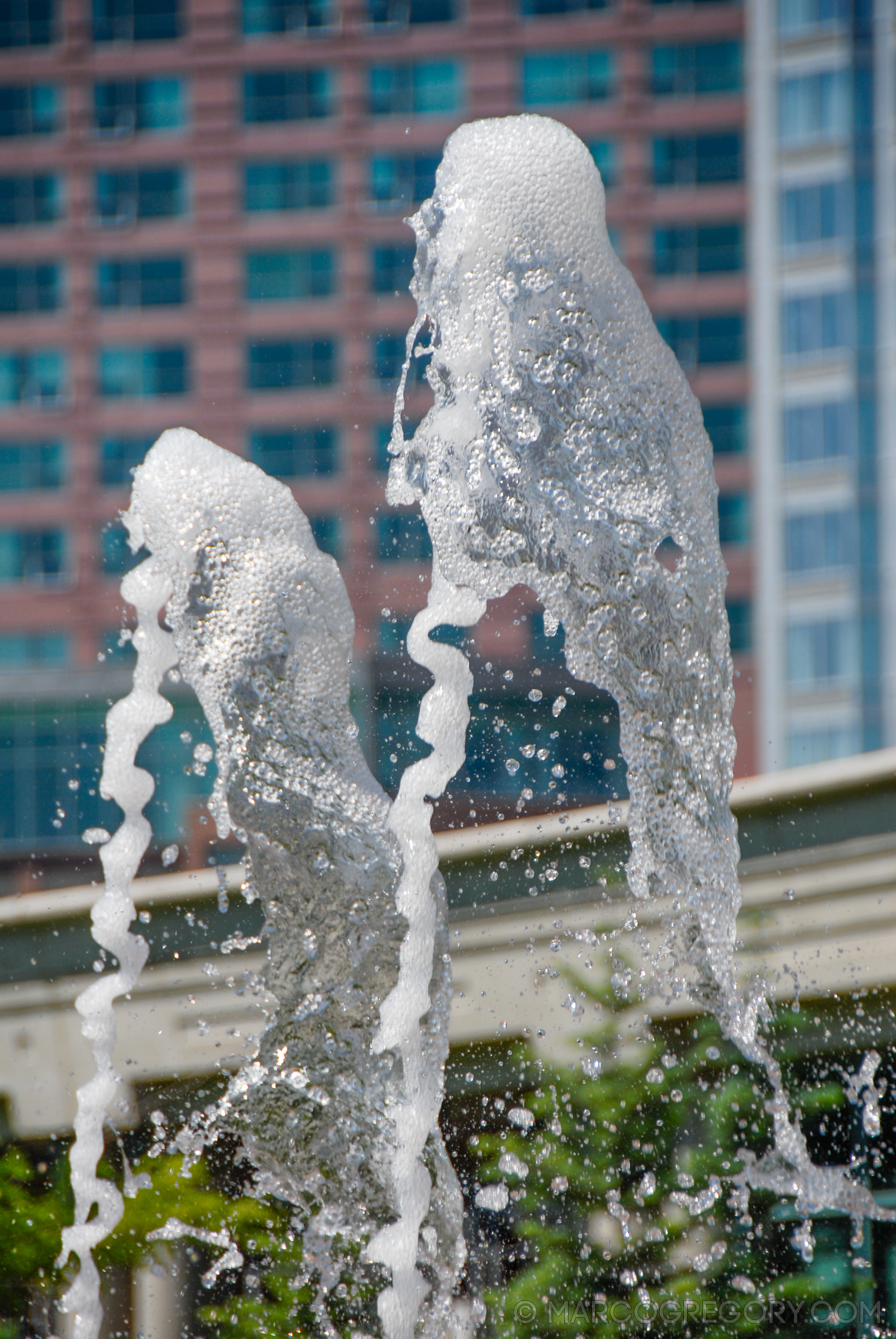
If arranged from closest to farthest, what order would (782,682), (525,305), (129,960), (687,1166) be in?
(525,305)
(129,960)
(687,1166)
(782,682)

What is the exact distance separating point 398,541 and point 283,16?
606 inches

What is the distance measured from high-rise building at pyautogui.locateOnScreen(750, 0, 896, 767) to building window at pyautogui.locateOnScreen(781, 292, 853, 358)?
3 cm

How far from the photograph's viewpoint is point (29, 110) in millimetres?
38875

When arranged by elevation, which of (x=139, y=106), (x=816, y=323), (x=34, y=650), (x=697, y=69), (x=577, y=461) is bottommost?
(x=34, y=650)

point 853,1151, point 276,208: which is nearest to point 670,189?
point 276,208

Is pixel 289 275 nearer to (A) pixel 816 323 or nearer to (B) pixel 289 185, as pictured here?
(B) pixel 289 185

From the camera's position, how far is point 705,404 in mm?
37250

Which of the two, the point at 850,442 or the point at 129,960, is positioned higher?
the point at 850,442

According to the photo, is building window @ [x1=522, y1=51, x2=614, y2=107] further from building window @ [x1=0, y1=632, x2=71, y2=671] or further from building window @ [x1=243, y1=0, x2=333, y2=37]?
building window @ [x1=0, y1=632, x2=71, y2=671]

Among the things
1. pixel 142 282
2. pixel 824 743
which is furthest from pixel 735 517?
pixel 142 282

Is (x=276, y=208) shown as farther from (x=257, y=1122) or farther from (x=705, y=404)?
(x=257, y=1122)

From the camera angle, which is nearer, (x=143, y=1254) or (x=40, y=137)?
(x=143, y=1254)

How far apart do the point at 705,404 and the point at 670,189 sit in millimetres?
6204

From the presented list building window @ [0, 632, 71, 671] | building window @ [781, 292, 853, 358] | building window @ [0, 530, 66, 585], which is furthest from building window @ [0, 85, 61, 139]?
building window @ [781, 292, 853, 358]
